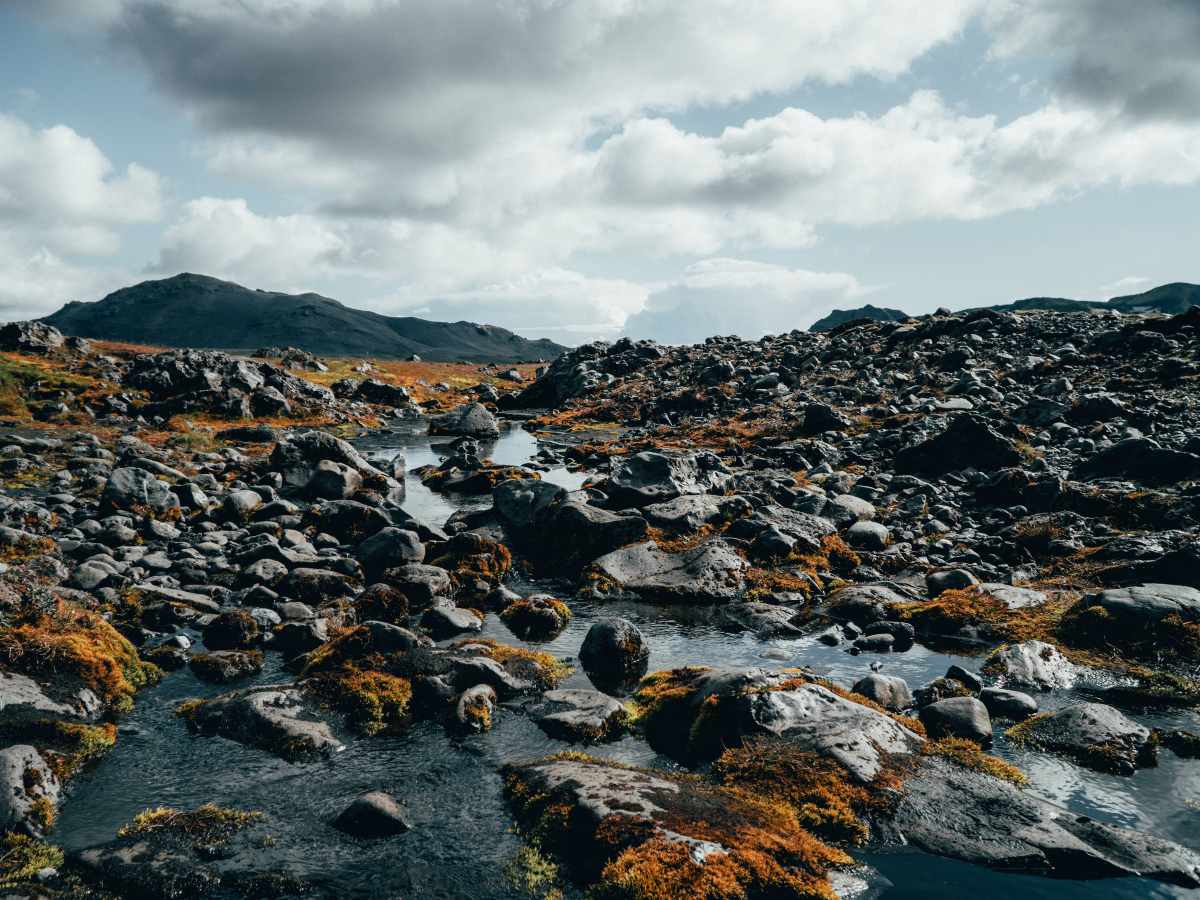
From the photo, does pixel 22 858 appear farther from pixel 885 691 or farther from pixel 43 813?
pixel 885 691

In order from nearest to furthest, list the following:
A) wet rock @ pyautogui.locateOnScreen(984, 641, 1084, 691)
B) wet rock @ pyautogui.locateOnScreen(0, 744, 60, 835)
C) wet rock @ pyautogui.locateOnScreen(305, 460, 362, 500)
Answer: wet rock @ pyautogui.locateOnScreen(0, 744, 60, 835), wet rock @ pyautogui.locateOnScreen(984, 641, 1084, 691), wet rock @ pyautogui.locateOnScreen(305, 460, 362, 500)

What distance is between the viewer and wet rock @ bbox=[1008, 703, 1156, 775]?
11.6 metres

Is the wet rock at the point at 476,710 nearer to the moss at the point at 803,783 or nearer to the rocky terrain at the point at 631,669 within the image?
the rocky terrain at the point at 631,669

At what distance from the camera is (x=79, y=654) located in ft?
44.5

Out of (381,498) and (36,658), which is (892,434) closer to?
(381,498)

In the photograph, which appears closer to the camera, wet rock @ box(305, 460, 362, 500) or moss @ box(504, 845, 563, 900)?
moss @ box(504, 845, 563, 900)

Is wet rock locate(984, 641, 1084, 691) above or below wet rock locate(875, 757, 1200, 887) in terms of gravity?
above

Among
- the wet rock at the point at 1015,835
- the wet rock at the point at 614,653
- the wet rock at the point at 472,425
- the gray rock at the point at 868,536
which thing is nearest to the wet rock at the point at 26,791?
the wet rock at the point at 614,653

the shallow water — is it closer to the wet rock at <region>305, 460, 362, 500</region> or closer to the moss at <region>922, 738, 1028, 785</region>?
the moss at <region>922, 738, 1028, 785</region>

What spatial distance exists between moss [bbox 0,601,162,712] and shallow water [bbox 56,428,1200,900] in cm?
51

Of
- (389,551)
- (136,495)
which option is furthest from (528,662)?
(136,495)

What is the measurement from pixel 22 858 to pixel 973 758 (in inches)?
546

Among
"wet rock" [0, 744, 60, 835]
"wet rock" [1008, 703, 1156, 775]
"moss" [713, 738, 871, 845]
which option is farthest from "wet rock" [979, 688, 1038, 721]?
"wet rock" [0, 744, 60, 835]

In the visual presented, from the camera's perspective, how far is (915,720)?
12727 mm
